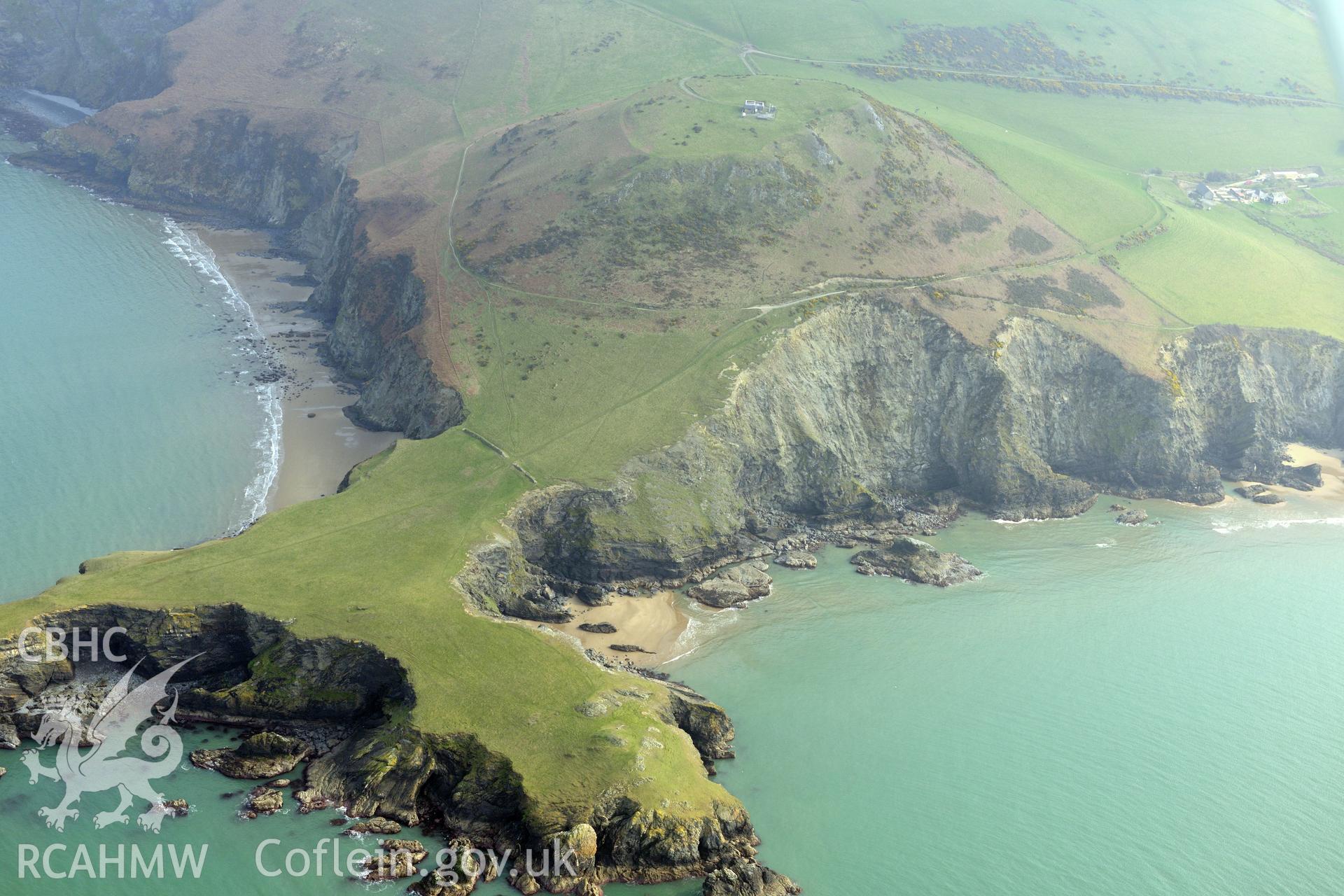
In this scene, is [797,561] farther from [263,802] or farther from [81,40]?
[81,40]

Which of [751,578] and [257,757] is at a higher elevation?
[751,578]

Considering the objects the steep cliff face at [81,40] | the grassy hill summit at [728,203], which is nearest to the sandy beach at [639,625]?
the grassy hill summit at [728,203]

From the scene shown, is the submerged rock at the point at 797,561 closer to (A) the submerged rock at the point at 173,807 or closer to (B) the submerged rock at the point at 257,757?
(B) the submerged rock at the point at 257,757

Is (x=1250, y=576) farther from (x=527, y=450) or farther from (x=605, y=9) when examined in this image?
(x=605, y=9)

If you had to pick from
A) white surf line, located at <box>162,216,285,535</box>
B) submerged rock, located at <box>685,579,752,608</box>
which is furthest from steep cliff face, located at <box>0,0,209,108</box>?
submerged rock, located at <box>685,579,752,608</box>

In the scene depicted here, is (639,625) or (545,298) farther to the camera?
(545,298)

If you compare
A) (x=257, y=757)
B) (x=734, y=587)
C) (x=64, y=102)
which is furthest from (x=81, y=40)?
(x=257, y=757)
